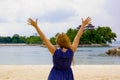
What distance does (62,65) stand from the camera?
19.5 ft

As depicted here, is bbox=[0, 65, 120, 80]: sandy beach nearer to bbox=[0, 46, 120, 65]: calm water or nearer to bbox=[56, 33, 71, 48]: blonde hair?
bbox=[56, 33, 71, 48]: blonde hair

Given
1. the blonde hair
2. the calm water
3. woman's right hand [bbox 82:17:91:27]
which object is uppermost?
woman's right hand [bbox 82:17:91:27]

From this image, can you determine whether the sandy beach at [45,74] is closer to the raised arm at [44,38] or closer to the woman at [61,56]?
the woman at [61,56]

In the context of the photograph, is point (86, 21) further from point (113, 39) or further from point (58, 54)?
point (113, 39)

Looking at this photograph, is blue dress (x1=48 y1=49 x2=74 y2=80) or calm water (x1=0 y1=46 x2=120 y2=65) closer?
blue dress (x1=48 y1=49 x2=74 y2=80)

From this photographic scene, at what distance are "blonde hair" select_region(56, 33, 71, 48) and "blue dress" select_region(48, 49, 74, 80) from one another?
0.09 metres

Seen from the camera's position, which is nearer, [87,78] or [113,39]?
[87,78]

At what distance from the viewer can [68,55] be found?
19.5ft

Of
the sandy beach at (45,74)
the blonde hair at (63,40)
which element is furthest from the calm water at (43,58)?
the blonde hair at (63,40)

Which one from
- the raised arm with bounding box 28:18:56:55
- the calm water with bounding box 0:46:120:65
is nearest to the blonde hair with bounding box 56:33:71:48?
the raised arm with bounding box 28:18:56:55

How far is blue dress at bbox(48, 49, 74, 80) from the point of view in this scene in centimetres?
591

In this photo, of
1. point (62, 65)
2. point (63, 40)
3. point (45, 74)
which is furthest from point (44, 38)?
point (45, 74)

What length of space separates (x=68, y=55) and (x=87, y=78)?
32.4ft

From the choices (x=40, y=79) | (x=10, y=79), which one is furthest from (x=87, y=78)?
(x=10, y=79)
